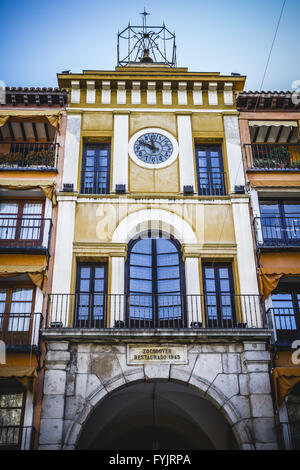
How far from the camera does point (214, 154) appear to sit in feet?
57.8

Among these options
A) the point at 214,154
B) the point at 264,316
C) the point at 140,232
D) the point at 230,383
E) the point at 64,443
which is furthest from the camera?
the point at 214,154

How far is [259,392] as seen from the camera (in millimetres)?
13141

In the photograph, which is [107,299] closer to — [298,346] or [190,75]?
[298,346]

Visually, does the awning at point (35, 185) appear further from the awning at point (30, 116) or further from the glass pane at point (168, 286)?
the glass pane at point (168, 286)

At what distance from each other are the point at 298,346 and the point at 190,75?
9845 mm

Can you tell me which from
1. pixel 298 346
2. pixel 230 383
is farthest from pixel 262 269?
pixel 230 383

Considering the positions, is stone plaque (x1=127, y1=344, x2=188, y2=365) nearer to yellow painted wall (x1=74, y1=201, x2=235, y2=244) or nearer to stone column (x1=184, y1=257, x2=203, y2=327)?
stone column (x1=184, y1=257, x2=203, y2=327)

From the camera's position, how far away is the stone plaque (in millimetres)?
13570

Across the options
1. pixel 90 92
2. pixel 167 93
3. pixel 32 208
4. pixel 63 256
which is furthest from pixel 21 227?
pixel 167 93

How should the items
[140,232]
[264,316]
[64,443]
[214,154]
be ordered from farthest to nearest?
[214,154]
[140,232]
[264,316]
[64,443]

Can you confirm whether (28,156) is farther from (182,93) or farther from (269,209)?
(269,209)

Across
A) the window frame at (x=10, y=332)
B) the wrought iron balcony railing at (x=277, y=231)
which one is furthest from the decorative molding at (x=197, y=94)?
the window frame at (x=10, y=332)

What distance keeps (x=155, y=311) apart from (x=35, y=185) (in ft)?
17.5

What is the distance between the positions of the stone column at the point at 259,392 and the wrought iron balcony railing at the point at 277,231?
3.33 metres
